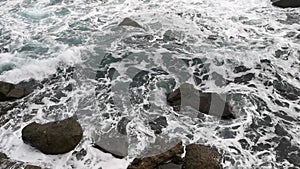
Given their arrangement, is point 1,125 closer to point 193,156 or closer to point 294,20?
point 193,156

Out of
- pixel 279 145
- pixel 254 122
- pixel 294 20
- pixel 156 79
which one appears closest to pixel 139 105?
pixel 156 79

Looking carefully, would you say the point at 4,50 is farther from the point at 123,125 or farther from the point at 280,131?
the point at 280,131

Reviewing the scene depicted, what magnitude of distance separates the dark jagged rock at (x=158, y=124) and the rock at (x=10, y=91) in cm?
281

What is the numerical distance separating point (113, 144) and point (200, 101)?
1.91 metres

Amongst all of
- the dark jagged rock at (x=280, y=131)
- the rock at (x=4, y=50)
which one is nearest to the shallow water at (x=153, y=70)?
the dark jagged rock at (x=280, y=131)

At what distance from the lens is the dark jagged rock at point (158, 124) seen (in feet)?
20.1

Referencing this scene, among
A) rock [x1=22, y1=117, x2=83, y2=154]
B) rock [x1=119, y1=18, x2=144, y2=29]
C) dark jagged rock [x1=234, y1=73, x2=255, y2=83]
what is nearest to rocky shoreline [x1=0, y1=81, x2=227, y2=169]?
rock [x1=22, y1=117, x2=83, y2=154]

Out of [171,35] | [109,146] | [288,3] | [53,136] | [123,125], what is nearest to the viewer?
[53,136]

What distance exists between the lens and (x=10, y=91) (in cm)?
687

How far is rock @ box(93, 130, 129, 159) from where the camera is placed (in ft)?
18.4

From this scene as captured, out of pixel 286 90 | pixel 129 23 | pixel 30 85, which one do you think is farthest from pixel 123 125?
pixel 129 23

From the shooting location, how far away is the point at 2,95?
674 cm

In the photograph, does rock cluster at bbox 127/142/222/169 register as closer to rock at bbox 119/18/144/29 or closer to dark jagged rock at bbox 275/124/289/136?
dark jagged rock at bbox 275/124/289/136

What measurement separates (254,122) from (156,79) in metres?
2.28
